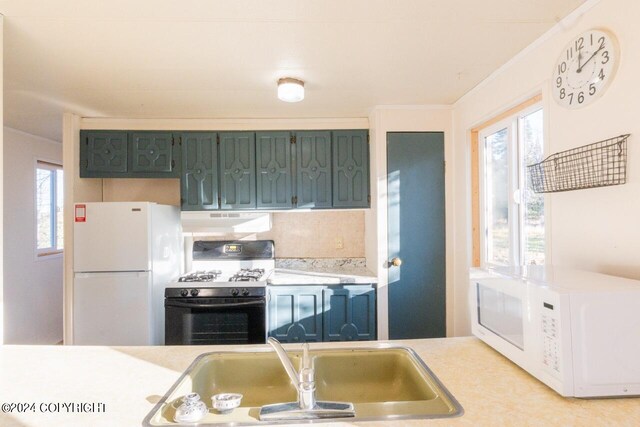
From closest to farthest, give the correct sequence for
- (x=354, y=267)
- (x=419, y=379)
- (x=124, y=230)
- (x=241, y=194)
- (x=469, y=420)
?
(x=469, y=420) → (x=419, y=379) → (x=124, y=230) → (x=241, y=194) → (x=354, y=267)

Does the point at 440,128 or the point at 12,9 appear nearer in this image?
the point at 12,9

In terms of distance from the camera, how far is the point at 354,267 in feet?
11.4

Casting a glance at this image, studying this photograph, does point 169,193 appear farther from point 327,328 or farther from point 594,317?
point 594,317

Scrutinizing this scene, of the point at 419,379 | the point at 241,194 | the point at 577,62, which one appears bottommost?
the point at 419,379

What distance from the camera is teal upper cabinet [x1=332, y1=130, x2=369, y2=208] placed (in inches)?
127

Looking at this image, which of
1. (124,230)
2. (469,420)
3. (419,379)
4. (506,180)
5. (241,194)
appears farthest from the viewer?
(241,194)

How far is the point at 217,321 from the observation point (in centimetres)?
281

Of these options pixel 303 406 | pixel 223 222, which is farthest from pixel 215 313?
pixel 303 406

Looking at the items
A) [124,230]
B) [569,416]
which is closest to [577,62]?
[569,416]

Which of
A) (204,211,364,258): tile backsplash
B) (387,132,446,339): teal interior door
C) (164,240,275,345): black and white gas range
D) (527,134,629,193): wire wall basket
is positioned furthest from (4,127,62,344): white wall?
(527,134,629,193): wire wall basket

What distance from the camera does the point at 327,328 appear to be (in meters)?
2.94

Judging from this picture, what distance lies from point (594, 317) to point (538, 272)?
0.34 metres

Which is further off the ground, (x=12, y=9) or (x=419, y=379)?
(x=12, y=9)

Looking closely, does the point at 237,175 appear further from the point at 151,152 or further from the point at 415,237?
the point at 415,237
